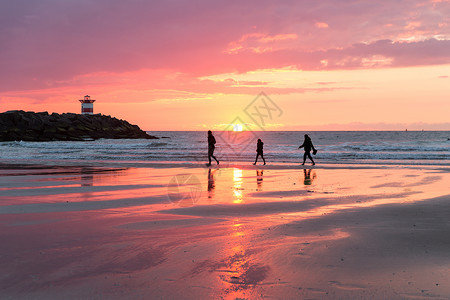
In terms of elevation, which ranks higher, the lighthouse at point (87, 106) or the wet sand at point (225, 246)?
the lighthouse at point (87, 106)

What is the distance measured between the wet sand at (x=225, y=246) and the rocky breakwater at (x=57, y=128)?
70576 mm

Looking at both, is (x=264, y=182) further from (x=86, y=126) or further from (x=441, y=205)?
(x=86, y=126)

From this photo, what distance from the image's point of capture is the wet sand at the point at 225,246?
13.5ft

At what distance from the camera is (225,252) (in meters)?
5.37

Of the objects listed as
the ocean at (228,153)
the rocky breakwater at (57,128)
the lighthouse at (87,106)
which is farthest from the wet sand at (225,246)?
the lighthouse at (87,106)

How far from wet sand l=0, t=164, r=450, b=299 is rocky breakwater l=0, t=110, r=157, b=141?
232 feet

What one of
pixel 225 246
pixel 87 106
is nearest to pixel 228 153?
pixel 225 246

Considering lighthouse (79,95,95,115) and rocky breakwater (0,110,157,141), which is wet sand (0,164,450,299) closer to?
rocky breakwater (0,110,157,141)

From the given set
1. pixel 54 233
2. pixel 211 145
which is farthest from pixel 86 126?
pixel 54 233

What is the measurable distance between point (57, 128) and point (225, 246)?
80.2 meters

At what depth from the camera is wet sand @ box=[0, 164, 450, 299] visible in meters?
4.11

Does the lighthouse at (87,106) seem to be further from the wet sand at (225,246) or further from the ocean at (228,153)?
the wet sand at (225,246)

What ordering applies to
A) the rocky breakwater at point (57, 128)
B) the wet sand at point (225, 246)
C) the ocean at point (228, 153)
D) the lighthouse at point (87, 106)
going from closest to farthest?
the wet sand at point (225, 246) → the ocean at point (228, 153) → the rocky breakwater at point (57, 128) → the lighthouse at point (87, 106)

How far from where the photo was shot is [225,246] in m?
5.66
